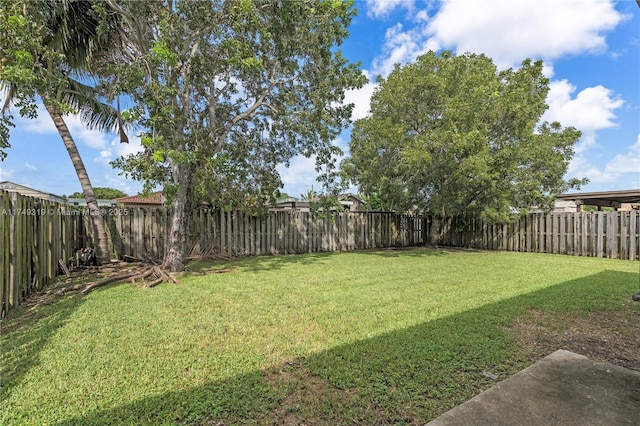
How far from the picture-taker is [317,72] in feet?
26.6

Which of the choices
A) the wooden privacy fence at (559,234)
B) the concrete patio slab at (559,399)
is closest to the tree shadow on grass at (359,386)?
the concrete patio slab at (559,399)

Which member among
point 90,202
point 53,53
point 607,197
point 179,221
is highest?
point 53,53

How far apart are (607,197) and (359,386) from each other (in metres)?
13.5

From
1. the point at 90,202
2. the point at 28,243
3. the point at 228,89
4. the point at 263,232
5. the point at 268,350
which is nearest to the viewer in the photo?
the point at 268,350

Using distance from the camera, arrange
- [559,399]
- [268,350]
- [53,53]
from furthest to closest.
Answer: [53,53] < [268,350] < [559,399]

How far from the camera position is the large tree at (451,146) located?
10516 millimetres

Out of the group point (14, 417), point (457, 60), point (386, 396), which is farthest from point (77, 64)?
point (457, 60)

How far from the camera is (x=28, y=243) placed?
4836mm

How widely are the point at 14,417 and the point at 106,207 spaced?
312 inches

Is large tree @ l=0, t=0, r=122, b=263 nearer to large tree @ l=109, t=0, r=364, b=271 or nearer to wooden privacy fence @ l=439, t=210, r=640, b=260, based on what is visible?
large tree @ l=109, t=0, r=364, b=271

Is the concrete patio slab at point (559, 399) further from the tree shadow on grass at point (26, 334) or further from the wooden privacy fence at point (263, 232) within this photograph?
the wooden privacy fence at point (263, 232)

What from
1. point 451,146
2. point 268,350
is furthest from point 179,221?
point 451,146

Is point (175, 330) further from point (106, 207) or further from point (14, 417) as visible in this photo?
point (106, 207)

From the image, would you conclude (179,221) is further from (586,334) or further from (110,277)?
(586,334)
